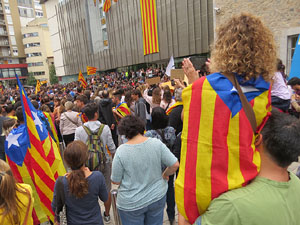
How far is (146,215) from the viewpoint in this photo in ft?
8.13

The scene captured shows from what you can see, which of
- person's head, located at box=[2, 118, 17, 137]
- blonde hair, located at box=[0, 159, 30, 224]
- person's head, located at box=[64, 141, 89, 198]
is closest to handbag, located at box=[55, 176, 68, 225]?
person's head, located at box=[64, 141, 89, 198]

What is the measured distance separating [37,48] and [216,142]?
71.0 m

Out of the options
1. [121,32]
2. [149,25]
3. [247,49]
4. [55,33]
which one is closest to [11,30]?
[55,33]

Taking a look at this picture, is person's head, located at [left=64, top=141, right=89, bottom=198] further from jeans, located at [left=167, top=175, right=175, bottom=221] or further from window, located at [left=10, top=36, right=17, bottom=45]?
window, located at [left=10, top=36, right=17, bottom=45]

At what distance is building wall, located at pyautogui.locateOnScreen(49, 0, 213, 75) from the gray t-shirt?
16.7 metres

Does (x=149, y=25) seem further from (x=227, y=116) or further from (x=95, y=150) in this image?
(x=227, y=116)

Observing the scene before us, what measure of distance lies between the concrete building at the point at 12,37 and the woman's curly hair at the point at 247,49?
2808 inches

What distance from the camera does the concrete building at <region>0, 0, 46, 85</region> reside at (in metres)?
60.2

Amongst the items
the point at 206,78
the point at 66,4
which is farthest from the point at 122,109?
the point at 66,4

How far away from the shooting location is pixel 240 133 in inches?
38.9

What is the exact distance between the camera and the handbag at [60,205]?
2.18 m

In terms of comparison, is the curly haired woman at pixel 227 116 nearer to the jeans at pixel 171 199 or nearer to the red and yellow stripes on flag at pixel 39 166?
the jeans at pixel 171 199

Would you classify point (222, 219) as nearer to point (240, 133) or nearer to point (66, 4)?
point (240, 133)

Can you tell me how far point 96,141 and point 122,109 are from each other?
2.56 meters
